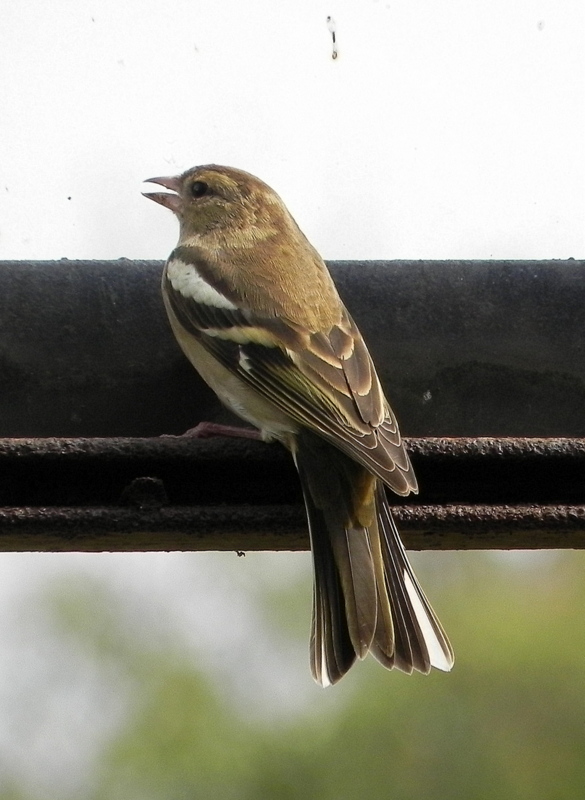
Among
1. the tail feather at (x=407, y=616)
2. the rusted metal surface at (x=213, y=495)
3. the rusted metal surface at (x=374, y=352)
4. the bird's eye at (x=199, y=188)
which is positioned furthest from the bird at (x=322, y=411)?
the bird's eye at (x=199, y=188)

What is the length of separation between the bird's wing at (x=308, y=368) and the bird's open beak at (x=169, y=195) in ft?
4.75

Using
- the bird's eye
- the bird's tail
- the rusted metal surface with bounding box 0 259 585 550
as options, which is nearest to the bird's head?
the bird's eye

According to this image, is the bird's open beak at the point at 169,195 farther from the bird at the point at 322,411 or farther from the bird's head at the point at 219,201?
the bird at the point at 322,411

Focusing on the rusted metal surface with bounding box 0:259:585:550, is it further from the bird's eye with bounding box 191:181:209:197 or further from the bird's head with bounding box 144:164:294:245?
the bird's eye with bounding box 191:181:209:197

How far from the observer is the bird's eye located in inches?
203

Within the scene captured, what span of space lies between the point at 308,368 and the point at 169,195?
1993mm

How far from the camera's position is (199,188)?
5176mm

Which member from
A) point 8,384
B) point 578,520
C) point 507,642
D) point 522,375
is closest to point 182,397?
point 8,384

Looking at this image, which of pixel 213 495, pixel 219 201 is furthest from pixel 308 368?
pixel 219 201

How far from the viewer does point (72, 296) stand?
3.49 metres

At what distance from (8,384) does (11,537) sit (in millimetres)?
1169

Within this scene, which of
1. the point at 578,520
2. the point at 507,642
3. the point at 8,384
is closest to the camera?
the point at 578,520

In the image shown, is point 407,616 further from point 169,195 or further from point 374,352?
point 169,195

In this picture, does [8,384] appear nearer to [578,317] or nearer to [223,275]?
[223,275]
